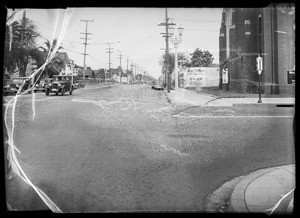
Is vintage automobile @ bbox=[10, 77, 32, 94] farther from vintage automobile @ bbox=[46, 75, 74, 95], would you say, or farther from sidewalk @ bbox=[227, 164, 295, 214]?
sidewalk @ bbox=[227, 164, 295, 214]

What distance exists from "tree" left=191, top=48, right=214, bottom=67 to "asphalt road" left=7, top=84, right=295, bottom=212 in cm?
163

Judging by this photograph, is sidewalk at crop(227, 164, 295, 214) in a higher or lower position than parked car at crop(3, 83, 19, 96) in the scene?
lower

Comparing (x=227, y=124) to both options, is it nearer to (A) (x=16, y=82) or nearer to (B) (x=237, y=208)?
(B) (x=237, y=208)

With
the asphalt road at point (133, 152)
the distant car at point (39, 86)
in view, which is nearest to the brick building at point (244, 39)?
the asphalt road at point (133, 152)

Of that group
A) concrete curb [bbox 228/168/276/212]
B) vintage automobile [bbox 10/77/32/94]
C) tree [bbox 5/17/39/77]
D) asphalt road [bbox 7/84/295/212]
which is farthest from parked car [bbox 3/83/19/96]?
concrete curb [bbox 228/168/276/212]

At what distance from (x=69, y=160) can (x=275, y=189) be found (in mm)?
3690

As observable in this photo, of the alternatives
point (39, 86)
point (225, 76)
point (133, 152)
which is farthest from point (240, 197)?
point (39, 86)

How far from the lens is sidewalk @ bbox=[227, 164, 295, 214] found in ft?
10.4

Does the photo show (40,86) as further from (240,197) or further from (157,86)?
(240,197)

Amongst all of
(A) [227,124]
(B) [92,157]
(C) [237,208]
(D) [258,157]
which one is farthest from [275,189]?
(A) [227,124]

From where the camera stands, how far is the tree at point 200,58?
4.70 meters

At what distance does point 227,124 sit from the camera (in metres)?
9.55

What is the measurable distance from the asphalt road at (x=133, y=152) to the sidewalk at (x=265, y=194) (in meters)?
0.46

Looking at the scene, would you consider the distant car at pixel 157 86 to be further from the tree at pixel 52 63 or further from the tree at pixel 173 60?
the tree at pixel 52 63
